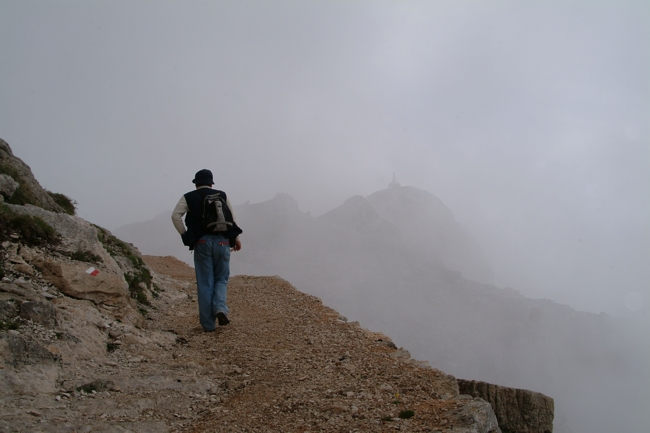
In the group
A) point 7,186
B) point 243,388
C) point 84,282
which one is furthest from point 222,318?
point 7,186

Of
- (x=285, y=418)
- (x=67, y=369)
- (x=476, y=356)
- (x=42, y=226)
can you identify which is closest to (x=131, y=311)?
(x=42, y=226)

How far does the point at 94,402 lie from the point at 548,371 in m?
154

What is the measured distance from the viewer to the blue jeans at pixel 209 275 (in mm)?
7949

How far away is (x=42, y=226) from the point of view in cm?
838

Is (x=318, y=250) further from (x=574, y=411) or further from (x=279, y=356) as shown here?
(x=279, y=356)

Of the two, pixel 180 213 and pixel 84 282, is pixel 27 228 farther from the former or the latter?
pixel 180 213

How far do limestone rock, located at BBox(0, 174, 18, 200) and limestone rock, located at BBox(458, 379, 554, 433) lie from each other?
9803mm

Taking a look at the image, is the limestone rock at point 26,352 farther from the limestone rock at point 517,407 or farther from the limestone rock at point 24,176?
the limestone rock at point 24,176

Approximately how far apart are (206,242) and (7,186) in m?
5.14

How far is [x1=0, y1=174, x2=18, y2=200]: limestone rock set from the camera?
940 cm

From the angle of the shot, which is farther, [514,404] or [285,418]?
[514,404]

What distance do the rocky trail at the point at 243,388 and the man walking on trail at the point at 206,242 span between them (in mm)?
413

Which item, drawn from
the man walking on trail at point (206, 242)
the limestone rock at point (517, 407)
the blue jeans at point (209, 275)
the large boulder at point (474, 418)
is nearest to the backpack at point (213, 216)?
the man walking on trail at point (206, 242)

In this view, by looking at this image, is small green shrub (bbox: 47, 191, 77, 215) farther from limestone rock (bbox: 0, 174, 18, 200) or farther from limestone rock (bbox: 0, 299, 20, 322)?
limestone rock (bbox: 0, 299, 20, 322)
